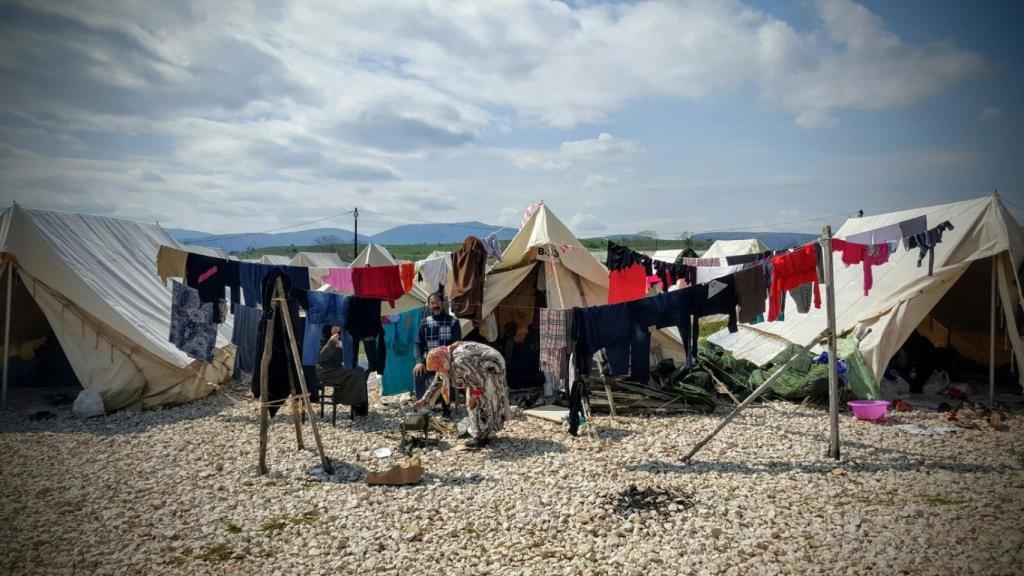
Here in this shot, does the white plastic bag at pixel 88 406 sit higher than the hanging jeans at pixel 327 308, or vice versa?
the hanging jeans at pixel 327 308

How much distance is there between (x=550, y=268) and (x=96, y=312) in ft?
24.2

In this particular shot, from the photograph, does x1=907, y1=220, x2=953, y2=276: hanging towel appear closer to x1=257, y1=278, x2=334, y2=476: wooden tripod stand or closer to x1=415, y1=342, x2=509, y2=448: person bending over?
x1=415, y1=342, x2=509, y2=448: person bending over

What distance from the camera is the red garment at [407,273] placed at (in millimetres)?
9961

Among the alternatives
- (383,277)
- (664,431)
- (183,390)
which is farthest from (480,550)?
(183,390)

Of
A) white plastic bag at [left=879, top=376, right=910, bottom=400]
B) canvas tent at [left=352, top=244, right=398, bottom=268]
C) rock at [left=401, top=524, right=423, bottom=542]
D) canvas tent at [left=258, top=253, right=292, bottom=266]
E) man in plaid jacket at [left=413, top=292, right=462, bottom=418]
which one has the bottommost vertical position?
rock at [left=401, top=524, right=423, bottom=542]

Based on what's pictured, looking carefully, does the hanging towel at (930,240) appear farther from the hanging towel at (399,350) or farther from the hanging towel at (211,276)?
the hanging towel at (211,276)

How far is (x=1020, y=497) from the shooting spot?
5137mm

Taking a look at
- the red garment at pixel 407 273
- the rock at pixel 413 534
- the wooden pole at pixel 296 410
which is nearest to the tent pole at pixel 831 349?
the rock at pixel 413 534

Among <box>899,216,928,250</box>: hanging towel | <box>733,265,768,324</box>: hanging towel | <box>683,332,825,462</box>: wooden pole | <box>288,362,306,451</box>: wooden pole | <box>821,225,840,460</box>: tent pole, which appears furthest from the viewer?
<box>899,216,928,250</box>: hanging towel

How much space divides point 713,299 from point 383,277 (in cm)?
543

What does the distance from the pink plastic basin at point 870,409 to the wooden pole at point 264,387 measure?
7.83 meters

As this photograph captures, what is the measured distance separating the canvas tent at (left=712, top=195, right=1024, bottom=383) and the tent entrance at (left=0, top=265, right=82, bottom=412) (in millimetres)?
13412

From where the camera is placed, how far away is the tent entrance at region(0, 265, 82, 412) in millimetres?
10023

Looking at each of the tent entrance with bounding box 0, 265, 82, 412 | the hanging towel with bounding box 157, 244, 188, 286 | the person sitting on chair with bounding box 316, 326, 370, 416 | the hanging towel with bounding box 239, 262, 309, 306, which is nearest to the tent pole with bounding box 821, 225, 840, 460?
the person sitting on chair with bounding box 316, 326, 370, 416
